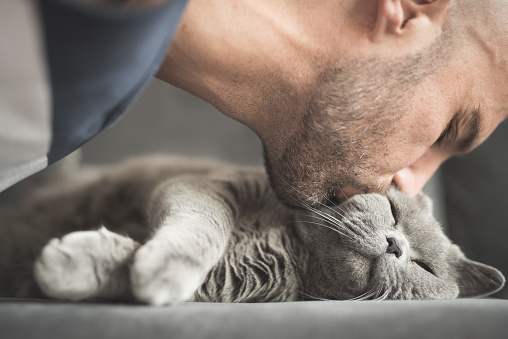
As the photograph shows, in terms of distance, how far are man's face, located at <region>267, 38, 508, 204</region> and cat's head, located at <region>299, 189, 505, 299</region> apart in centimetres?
7

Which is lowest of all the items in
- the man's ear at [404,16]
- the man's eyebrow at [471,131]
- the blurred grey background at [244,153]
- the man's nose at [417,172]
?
the blurred grey background at [244,153]

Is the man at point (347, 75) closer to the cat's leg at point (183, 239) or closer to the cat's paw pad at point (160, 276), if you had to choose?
the cat's leg at point (183, 239)

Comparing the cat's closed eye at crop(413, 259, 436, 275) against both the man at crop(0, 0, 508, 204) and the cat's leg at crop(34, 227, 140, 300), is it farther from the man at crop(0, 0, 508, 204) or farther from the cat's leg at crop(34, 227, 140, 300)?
the cat's leg at crop(34, 227, 140, 300)

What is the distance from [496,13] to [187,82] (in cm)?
75

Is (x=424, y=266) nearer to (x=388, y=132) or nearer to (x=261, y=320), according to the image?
(x=388, y=132)

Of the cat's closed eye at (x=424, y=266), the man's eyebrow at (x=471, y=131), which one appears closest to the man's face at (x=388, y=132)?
the man's eyebrow at (x=471, y=131)

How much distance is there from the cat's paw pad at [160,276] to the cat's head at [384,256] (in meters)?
0.41

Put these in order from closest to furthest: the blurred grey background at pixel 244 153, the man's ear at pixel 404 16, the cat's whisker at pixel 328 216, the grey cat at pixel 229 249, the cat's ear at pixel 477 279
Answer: the grey cat at pixel 229 249 < the man's ear at pixel 404 16 < the cat's whisker at pixel 328 216 < the cat's ear at pixel 477 279 < the blurred grey background at pixel 244 153

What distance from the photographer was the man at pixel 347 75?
0.97 metres

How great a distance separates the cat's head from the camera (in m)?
1.06

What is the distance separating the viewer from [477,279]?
1219 millimetres

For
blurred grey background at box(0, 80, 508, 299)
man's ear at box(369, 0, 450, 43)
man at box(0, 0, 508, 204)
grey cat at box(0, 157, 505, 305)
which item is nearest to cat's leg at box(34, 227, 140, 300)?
grey cat at box(0, 157, 505, 305)

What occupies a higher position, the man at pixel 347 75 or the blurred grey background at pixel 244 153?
the man at pixel 347 75

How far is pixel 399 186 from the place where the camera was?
1.25 meters
